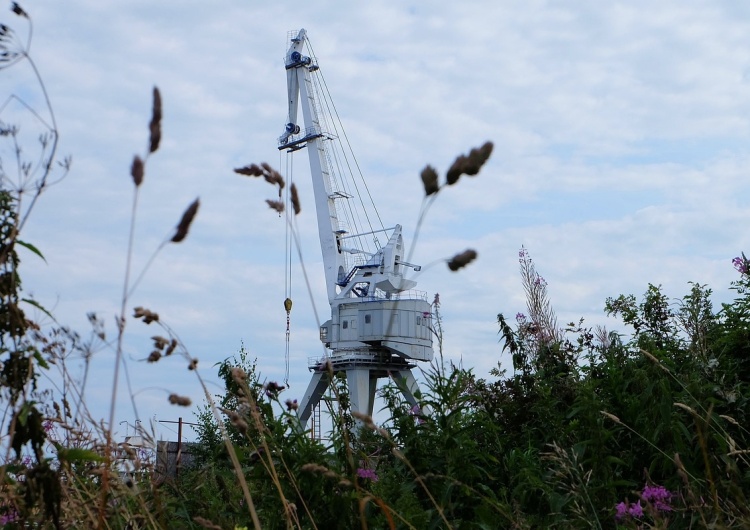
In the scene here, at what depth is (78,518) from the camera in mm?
2451

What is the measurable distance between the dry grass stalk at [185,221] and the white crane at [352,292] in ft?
→ 83.0

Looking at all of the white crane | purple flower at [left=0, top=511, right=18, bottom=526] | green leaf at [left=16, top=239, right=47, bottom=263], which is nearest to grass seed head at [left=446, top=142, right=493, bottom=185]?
green leaf at [left=16, top=239, right=47, bottom=263]

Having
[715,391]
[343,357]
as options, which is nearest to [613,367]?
[715,391]

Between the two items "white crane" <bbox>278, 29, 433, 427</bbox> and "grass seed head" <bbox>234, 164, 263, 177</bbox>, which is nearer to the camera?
"grass seed head" <bbox>234, 164, 263, 177</bbox>

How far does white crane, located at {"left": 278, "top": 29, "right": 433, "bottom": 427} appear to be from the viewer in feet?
93.6

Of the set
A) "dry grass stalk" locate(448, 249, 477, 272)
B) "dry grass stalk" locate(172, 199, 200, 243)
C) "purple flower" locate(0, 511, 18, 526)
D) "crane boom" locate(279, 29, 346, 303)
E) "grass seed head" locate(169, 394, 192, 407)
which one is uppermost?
"crane boom" locate(279, 29, 346, 303)

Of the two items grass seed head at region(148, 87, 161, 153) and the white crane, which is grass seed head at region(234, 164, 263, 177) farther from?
the white crane

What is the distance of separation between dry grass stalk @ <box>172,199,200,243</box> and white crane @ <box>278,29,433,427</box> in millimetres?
25285

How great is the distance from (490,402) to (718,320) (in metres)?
1.87

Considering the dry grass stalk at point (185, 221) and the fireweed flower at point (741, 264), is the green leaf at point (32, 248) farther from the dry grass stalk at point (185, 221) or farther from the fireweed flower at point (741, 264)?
the fireweed flower at point (741, 264)

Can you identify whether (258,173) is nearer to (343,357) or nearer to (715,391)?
(715,391)

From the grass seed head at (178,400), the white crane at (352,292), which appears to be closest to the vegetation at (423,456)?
the grass seed head at (178,400)

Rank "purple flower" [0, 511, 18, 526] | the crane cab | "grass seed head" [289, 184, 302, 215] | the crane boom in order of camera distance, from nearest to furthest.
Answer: "grass seed head" [289, 184, 302, 215] → "purple flower" [0, 511, 18, 526] → the crane cab → the crane boom

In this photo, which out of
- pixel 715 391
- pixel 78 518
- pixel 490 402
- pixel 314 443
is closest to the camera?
pixel 78 518
